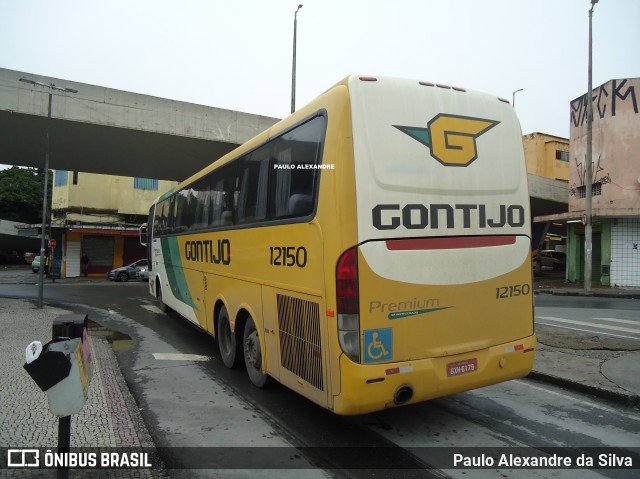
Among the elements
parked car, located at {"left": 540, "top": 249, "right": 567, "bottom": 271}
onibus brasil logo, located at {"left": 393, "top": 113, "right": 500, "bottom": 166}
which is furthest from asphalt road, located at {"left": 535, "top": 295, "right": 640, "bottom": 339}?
parked car, located at {"left": 540, "top": 249, "right": 567, "bottom": 271}

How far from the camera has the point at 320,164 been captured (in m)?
4.37

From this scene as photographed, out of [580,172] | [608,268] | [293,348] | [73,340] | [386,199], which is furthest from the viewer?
[580,172]

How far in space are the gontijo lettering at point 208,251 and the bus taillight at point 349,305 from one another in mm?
3185

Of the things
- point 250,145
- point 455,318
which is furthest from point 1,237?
point 455,318

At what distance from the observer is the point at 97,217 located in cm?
3319

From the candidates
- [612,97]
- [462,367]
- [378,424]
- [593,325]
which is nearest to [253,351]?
[378,424]

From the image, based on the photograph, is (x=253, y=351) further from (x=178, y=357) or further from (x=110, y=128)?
(x=110, y=128)

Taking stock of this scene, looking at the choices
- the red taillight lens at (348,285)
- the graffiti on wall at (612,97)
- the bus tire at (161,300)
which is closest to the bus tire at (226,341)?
the red taillight lens at (348,285)

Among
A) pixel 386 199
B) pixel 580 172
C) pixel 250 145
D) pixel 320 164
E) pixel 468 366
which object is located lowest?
pixel 468 366

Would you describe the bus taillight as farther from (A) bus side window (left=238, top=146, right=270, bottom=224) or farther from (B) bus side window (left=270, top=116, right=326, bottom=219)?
(A) bus side window (left=238, top=146, right=270, bottom=224)

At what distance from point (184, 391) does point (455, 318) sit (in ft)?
12.2

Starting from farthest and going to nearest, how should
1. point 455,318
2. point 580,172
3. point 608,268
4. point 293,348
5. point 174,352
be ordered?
point 580,172, point 608,268, point 174,352, point 293,348, point 455,318

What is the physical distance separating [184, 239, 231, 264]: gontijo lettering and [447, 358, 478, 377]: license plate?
145 inches

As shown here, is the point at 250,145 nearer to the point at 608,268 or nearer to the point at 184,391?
the point at 184,391
